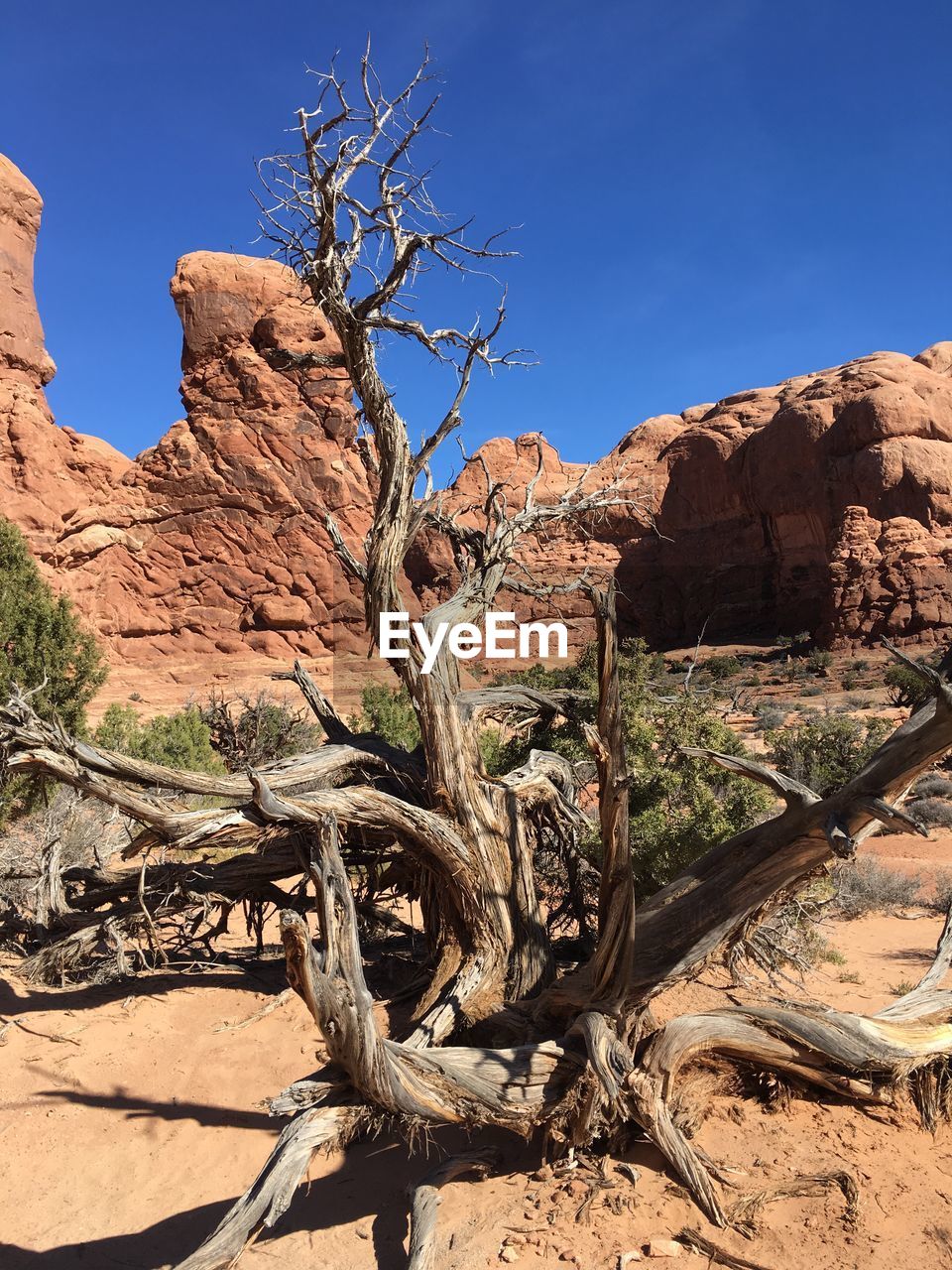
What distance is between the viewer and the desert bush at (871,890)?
347 inches

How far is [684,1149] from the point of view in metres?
3.75

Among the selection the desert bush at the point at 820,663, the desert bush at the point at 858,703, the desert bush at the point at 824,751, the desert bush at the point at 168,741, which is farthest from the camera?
the desert bush at the point at 820,663

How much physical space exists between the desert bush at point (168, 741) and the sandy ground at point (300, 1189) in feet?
25.1

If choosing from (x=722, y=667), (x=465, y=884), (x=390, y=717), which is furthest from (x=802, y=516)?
(x=465, y=884)

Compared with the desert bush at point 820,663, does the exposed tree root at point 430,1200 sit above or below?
below

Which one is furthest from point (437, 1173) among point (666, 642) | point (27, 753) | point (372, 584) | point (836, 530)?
point (666, 642)

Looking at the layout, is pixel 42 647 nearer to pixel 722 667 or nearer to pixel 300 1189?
pixel 300 1189

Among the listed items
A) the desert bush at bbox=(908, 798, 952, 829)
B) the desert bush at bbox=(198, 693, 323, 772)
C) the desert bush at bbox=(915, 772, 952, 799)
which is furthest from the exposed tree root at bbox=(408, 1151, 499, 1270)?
A: the desert bush at bbox=(915, 772, 952, 799)

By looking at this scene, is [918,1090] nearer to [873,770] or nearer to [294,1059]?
[873,770]

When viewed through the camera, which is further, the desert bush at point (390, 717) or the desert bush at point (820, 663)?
the desert bush at point (820, 663)

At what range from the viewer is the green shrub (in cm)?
1251

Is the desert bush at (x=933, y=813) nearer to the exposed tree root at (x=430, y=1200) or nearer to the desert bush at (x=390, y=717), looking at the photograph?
the desert bush at (x=390, y=717)

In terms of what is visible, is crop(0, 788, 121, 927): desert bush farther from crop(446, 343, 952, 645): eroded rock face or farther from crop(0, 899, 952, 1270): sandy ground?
crop(446, 343, 952, 645): eroded rock face

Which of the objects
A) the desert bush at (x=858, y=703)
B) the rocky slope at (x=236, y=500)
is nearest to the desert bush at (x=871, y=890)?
the desert bush at (x=858, y=703)
